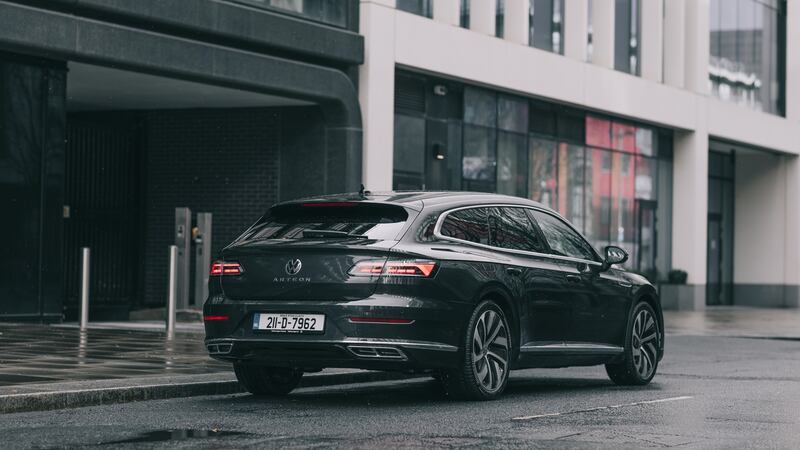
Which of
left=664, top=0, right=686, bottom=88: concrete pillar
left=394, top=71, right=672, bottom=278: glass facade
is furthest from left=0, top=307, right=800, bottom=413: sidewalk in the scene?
left=664, top=0, right=686, bottom=88: concrete pillar

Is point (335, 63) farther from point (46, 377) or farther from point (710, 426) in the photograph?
point (710, 426)

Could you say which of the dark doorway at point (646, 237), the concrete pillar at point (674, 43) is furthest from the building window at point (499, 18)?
the concrete pillar at point (674, 43)

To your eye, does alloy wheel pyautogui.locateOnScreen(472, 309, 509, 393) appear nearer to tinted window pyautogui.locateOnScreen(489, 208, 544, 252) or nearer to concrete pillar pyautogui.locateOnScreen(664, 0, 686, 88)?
tinted window pyautogui.locateOnScreen(489, 208, 544, 252)

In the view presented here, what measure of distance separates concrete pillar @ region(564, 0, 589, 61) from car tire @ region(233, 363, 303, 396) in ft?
66.3

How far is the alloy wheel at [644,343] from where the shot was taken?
1264 centimetres

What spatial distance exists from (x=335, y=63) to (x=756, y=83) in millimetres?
20162

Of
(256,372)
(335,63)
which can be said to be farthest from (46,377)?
(335,63)

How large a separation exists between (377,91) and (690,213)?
14.2m

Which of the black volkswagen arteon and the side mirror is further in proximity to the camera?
the side mirror

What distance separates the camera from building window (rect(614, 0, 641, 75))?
3306 cm

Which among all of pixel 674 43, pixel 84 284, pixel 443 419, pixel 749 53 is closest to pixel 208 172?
pixel 84 284

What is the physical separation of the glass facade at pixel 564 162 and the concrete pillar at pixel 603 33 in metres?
1.26

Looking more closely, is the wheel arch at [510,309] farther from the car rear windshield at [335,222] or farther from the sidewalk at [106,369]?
the sidewalk at [106,369]

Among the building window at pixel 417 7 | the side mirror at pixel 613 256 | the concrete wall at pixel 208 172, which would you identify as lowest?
the side mirror at pixel 613 256
